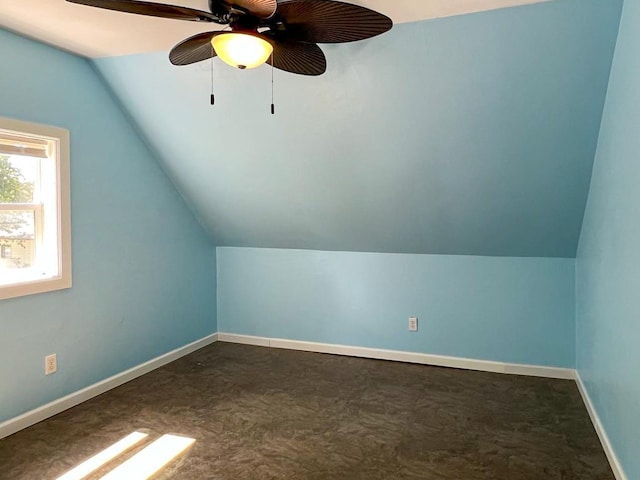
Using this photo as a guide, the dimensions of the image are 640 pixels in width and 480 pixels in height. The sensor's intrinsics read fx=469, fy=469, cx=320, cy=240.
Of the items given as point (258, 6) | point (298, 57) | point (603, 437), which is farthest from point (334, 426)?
point (258, 6)

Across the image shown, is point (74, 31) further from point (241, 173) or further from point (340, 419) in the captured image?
point (340, 419)

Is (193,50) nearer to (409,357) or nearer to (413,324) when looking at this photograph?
(413,324)

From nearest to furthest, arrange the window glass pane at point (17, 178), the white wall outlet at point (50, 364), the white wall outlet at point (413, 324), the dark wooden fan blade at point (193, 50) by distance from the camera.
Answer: the dark wooden fan blade at point (193, 50) < the window glass pane at point (17, 178) < the white wall outlet at point (50, 364) < the white wall outlet at point (413, 324)

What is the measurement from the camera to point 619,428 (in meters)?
2.20

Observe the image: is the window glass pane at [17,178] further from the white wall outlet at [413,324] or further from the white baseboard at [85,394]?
the white wall outlet at [413,324]

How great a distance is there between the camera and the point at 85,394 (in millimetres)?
3143

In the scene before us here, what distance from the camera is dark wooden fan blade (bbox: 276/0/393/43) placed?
1.55 metres

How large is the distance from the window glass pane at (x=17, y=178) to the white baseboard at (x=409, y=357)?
2.29 meters

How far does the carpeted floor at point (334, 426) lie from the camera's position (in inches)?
92.6

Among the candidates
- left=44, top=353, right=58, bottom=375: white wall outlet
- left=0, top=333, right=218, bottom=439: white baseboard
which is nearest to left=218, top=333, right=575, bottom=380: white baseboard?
left=0, top=333, right=218, bottom=439: white baseboard

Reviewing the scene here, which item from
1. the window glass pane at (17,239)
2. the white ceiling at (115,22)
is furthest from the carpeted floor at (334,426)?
the white ceiling at (115,22)

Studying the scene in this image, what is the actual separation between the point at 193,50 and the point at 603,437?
2.83m

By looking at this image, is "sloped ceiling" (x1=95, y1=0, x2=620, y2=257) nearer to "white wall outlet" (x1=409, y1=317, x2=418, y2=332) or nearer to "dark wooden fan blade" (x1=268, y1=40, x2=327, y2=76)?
"dark wooden fan blade" (x1=268, y1=40, x2=327, y2=76)

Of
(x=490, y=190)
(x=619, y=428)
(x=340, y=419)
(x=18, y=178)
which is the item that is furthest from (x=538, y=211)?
(x=18, y=178)
